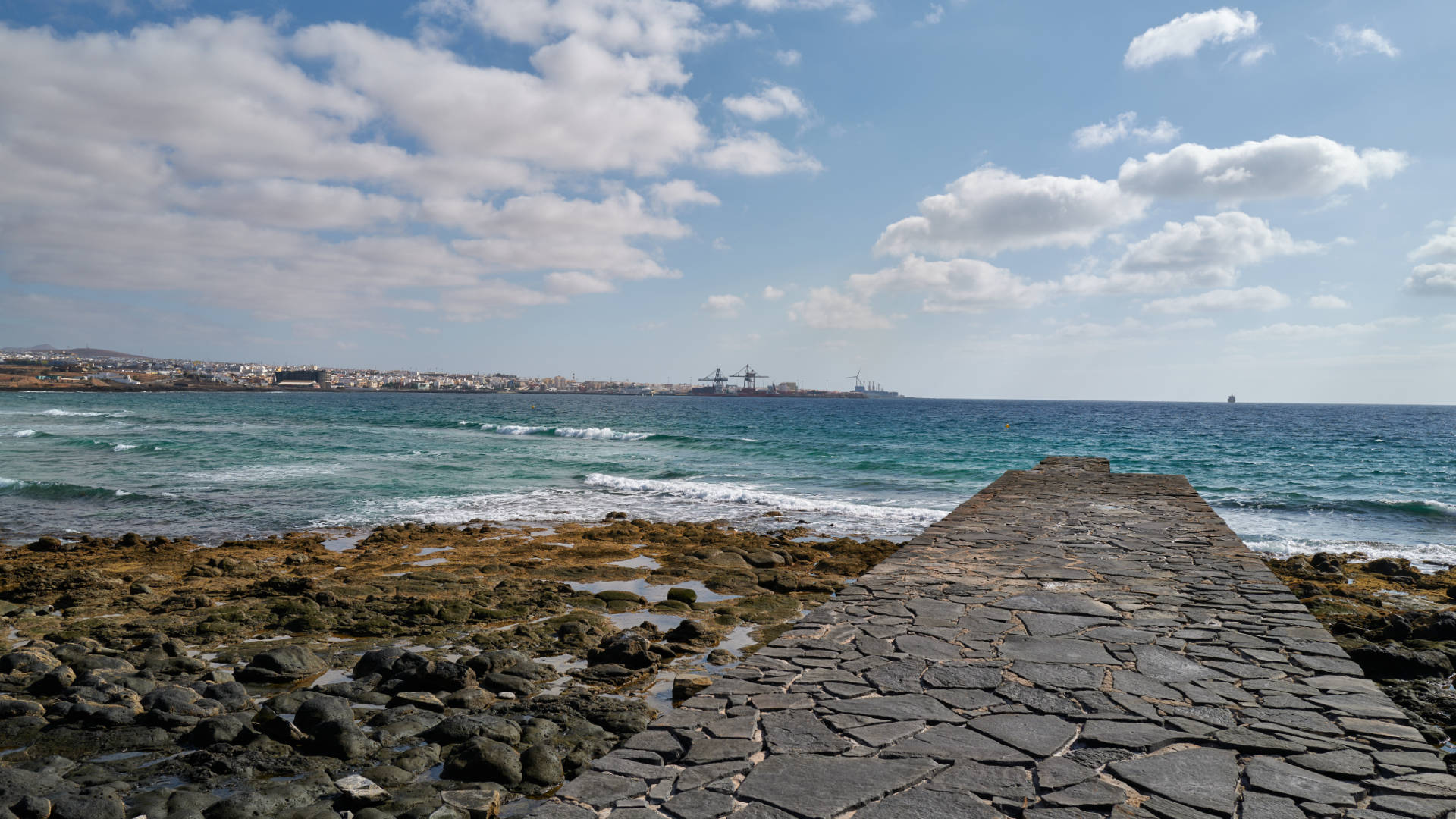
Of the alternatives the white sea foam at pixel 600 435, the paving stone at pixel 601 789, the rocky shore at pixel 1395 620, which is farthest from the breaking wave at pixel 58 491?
the white sea foam at pixel 600 435

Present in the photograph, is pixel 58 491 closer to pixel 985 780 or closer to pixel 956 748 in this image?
pixel 956 748

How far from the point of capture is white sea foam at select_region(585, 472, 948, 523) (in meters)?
17.3

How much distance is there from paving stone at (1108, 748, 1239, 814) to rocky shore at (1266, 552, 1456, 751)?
258 cm

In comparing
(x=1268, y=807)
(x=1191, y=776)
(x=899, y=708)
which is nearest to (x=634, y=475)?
(x=899, y=708)

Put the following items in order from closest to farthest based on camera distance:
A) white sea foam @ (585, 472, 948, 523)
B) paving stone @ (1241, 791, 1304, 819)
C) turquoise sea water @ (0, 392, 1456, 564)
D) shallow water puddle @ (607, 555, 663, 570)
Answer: paving stone @ (1241, 791, 1304, 819)
shallow water puddle @ (607, 555, 663, 570)
turquoise sea water @ (0, 392, 1456, 564)
white sea foam @ (585, 472, 948, 523)

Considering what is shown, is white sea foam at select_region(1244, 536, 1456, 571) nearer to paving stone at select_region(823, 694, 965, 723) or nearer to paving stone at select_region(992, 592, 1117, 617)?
paving stone at select_region(992, 592, 1117, 617)

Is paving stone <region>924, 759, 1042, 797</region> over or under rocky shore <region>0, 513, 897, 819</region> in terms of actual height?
over

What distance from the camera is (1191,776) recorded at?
3.23m

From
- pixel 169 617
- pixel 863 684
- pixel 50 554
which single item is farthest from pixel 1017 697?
pixel 50 554

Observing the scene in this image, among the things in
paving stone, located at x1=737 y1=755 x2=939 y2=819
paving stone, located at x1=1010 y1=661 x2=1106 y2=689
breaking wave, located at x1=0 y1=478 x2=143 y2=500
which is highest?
paving stone, located at x1=1010 y1=661 x2=1106 y2=689

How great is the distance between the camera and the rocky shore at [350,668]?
4238mm

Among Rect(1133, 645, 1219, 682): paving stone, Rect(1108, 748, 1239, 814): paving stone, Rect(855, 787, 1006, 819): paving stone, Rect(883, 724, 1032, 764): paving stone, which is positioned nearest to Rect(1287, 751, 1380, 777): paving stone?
Rect(1108, 748, 1239, 814): paving stone

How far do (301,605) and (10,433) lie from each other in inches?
1474

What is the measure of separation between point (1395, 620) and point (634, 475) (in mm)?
19835
